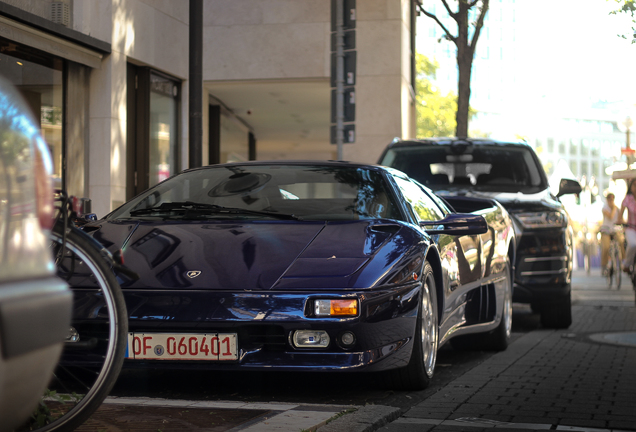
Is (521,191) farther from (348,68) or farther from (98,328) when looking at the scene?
(98,328)

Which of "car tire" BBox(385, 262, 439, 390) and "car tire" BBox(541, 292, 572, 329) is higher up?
"car tire" BBox(385, 262, 439, 390)

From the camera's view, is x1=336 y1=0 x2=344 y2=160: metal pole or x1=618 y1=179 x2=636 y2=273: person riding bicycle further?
x1=618 y1=179 x2=636 y2=273: person riding bicycle

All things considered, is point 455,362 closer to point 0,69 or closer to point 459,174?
point 459,174

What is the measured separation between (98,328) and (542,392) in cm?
295

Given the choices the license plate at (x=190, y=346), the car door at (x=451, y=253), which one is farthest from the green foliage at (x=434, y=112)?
the license plate at (x=190, y=346)

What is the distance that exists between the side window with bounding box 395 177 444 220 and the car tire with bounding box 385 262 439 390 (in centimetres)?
64

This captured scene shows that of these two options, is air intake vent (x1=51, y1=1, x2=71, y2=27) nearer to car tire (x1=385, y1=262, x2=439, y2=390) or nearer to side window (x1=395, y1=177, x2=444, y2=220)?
side window (x1=395, y1=177, x2=444, y2=220)

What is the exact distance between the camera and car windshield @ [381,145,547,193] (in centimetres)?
1058

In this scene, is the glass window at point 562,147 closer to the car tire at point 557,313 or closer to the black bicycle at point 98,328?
the car tire at point 557,313

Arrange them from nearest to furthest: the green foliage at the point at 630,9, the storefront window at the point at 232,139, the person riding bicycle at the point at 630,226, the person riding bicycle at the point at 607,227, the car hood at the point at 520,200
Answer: the car hood at the point at 520,200 → the green foliage at the point at 630,9 → the person riding bicycle at the point at 630,226 → the person riding bicycle at the point at 607,227 → the storefront window at the point at 232,139

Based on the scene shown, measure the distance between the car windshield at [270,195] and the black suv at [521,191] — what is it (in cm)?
389

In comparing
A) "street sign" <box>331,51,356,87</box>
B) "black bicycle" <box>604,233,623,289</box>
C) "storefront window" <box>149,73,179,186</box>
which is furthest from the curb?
"black bicycle" <box>604,233,623,289</box>

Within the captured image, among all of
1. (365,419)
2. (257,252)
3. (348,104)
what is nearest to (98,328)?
(365,419)

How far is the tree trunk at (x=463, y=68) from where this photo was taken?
753 inches
